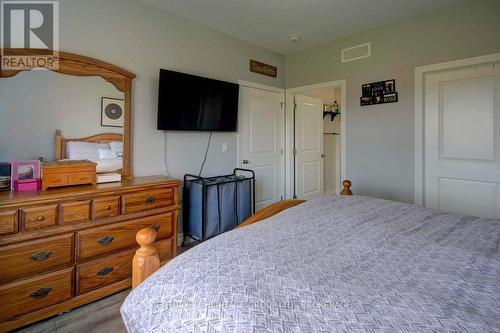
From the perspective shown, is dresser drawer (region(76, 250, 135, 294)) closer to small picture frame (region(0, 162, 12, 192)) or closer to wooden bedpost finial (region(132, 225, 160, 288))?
small picture frame (region(0, 162, 12, 192))

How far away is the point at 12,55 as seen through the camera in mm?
1934

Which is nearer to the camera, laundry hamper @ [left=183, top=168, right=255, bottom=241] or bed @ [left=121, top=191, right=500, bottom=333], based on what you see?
bed @ [left=121, top=191, right=500, bottom=333]

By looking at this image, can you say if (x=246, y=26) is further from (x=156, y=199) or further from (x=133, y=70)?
(x=156, y=199)

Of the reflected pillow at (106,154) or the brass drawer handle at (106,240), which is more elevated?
the reflected pillow at (106,154)

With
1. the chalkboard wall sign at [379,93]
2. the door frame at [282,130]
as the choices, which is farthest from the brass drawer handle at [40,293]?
the chalkboard wall sign at [379,93]

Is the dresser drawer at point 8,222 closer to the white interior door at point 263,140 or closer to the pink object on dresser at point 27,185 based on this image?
the pink object on dresser at point 27,185

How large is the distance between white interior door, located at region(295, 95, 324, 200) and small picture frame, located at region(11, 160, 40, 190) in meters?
3.30

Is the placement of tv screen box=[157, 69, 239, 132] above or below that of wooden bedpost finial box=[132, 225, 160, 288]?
above

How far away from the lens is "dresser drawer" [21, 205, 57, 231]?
1619 millimetres

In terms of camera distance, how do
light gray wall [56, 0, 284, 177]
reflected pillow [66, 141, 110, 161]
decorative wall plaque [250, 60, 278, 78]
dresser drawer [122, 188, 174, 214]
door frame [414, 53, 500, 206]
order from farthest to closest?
decorative wall plaque [250, 60, 278, 78] → door frame [414, 53, 500, 206] → light gray wall [56, 0, 284, 177] → reflected pillow [66, 141, 110, 161] → dresser drawer [122, 188, 174, 214]

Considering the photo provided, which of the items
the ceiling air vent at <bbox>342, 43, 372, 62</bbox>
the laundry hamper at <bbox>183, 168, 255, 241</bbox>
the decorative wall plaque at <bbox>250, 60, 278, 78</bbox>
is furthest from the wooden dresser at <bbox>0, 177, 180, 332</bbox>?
the ceiling air vent at <bbox>342, 43, 372, 62</bbox>

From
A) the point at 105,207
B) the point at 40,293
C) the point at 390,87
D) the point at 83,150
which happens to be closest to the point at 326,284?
the point at 105,207

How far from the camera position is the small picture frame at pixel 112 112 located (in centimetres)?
237

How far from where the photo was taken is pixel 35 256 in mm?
1653
